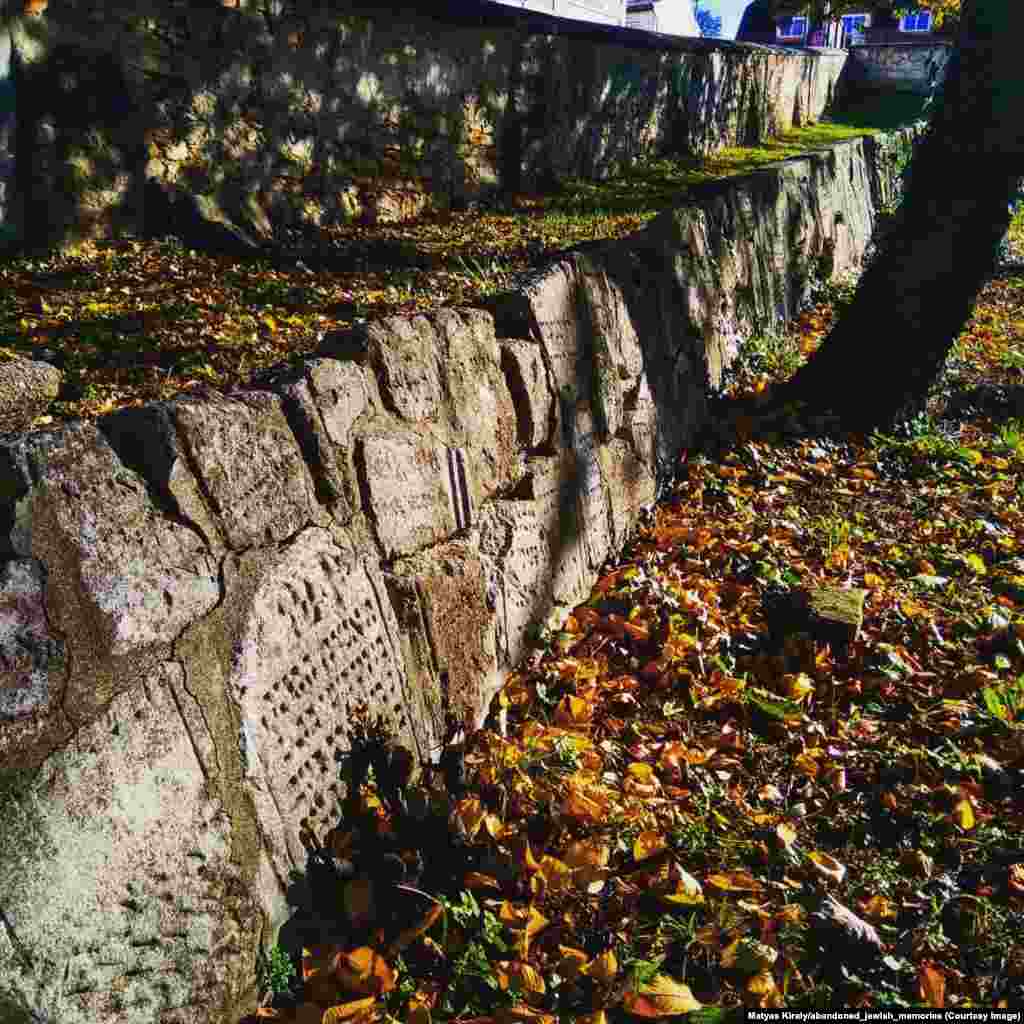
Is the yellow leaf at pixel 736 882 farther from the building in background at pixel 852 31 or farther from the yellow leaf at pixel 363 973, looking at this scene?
the building in background at pixel 852 31

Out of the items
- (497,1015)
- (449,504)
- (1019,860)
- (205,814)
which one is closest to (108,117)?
(449,504)

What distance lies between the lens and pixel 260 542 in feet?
5.53

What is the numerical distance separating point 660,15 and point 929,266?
36.7 metres

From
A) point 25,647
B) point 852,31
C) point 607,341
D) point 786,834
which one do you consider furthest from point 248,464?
point 852,31

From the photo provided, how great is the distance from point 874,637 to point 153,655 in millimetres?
2289

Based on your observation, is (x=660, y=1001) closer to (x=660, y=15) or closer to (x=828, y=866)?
(x=828, y=866)

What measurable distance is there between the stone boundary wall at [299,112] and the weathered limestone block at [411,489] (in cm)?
364

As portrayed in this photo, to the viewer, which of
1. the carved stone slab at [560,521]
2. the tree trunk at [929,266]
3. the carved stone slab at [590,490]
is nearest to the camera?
the carved stone slab at [560,521]

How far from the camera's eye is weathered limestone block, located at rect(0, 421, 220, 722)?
4.27 ft

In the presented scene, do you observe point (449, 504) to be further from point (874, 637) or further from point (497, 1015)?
point (874, 637)

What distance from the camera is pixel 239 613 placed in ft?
5.33

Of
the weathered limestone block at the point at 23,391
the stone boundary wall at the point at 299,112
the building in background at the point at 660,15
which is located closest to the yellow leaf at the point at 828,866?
the weathered limestone block at the point at 23,391

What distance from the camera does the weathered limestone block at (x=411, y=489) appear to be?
201 centimetres

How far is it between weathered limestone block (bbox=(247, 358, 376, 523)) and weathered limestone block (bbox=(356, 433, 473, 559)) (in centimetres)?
6
